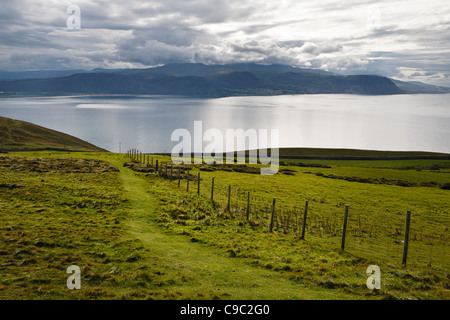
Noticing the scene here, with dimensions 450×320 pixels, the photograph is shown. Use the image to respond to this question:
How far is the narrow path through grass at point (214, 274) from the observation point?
1189 cm

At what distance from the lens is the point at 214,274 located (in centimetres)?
1370

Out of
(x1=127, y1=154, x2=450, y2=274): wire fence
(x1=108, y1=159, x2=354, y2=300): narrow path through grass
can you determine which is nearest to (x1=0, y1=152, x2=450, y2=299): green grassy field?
(x1=108, y1=159, x2=354, y2=300): narrow path through grass

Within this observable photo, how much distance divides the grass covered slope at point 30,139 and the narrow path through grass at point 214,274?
111 meters

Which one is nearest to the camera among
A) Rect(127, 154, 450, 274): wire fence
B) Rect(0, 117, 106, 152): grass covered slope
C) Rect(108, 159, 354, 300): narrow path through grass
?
Rect(108, 159, 354, 300): narrow path through grass

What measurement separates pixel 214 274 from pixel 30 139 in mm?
139895

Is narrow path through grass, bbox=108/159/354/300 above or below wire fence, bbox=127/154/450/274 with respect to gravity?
above

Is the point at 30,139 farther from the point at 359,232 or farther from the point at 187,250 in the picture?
the point at 359,232

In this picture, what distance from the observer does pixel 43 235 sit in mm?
16250

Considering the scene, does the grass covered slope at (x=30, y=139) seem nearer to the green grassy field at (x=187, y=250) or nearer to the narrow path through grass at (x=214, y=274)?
the green grassy field at (x=187, y=250)

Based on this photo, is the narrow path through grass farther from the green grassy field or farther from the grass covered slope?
the grass covered slope

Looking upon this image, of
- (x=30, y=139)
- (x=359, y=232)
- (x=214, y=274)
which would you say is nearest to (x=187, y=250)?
(x=214, y=274)

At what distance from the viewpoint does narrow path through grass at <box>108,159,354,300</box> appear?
1189cm

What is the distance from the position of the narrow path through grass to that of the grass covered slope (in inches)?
4362
